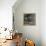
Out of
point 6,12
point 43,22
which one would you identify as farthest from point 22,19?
point 6,12

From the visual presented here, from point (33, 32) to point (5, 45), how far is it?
2.57 metres

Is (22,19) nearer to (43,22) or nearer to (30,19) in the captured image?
(30,19)

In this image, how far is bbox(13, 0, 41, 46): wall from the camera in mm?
5199

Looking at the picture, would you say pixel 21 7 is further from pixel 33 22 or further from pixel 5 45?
pixel 5 45

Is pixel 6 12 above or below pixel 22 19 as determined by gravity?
above

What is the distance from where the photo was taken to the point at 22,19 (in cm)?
533

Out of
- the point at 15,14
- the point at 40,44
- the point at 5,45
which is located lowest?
the point at 40,44

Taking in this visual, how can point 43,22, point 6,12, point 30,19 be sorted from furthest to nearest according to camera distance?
point 30,19
point 43,22
point 6,12

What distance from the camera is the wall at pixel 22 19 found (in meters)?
5.20

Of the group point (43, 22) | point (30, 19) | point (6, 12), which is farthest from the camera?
point (30, 19)

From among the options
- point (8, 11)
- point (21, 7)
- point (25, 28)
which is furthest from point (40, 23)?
point (8, 11)

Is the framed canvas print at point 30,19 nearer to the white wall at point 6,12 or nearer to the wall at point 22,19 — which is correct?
the wall at point 22,19

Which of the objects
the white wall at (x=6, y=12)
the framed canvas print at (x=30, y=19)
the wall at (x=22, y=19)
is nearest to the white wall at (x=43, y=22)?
the wall at (x=22, y=19)

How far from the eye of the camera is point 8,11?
4391 mm
